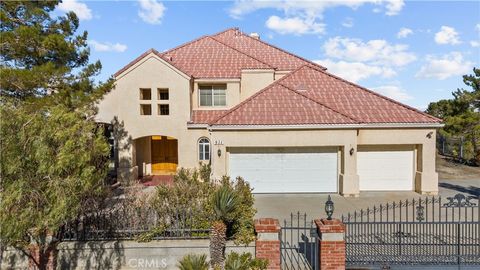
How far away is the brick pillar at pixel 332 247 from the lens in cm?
662

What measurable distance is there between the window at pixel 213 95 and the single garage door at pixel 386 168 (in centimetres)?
888

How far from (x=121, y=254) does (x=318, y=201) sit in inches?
345

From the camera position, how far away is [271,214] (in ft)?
37.4

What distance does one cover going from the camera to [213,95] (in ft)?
61.1

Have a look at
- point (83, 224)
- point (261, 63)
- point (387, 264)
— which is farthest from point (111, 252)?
point (261, 63)

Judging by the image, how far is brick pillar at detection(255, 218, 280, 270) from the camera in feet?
22.3

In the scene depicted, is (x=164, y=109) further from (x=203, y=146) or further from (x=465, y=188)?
(x=465, y=188)

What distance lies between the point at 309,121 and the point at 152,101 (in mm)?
9303

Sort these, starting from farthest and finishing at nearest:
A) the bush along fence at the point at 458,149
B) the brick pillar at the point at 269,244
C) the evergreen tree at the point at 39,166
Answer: the bush along fence at the point at 458,149 → the brick pillar at the point at 269,244 → the evergreen tree at the point at 39,166

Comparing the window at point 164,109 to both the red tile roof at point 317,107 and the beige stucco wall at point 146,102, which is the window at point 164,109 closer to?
the beige stucco wall at point 146,102

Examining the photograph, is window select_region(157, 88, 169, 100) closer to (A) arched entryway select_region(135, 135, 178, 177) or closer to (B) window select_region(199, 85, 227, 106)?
(B) window select_region(199, 85, 227, 106)

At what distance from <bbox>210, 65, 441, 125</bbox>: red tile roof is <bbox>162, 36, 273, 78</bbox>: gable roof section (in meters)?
3.81

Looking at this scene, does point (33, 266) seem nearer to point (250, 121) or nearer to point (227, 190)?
point (227, 190)

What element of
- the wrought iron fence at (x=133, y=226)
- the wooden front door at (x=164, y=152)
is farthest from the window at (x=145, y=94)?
the wrought iron fence at (x=133, y=226)
